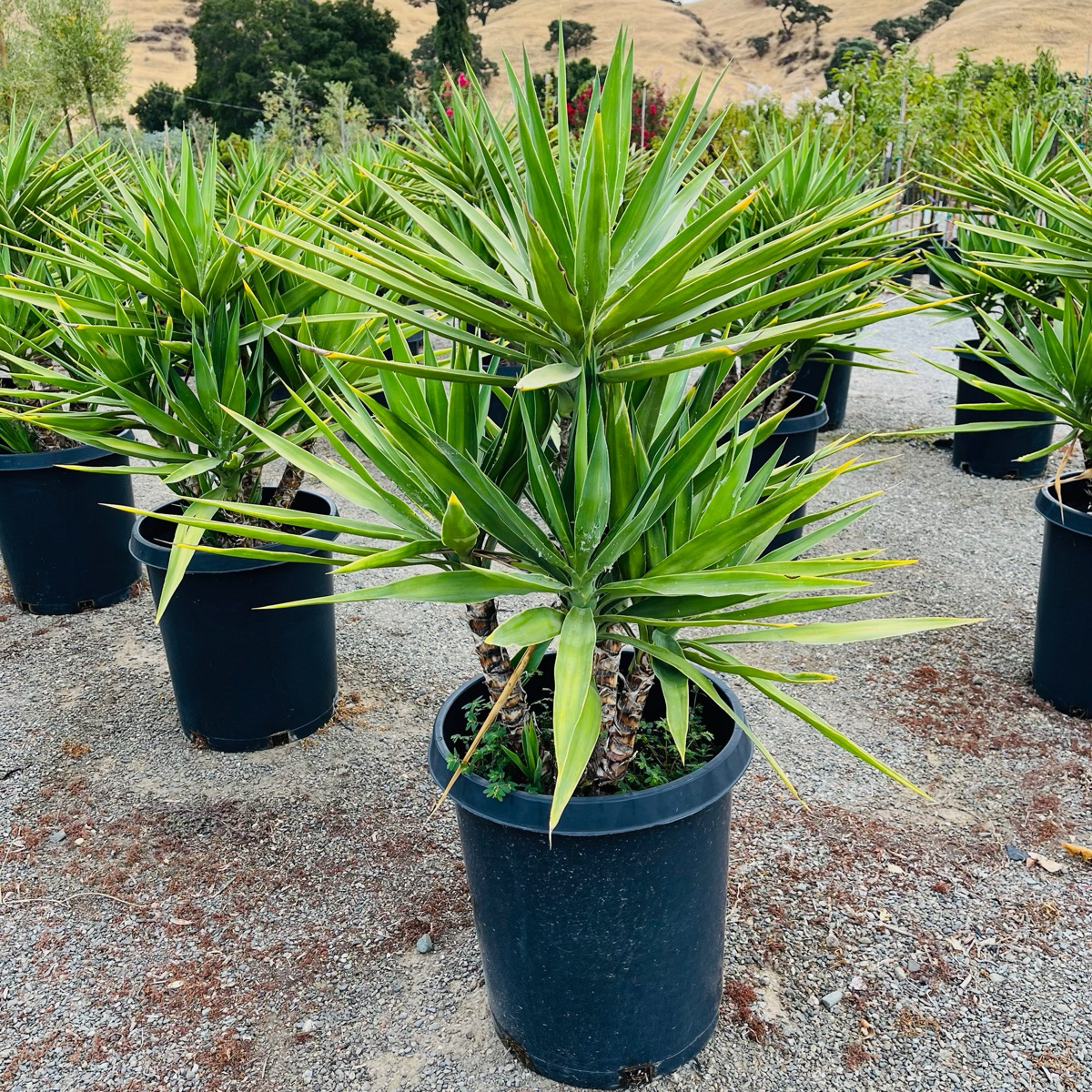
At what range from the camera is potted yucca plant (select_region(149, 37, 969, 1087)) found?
134cm

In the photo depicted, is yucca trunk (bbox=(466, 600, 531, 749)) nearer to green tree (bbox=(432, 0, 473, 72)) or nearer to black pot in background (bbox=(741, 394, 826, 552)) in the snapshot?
black pot in background (bbox=(741, 394, 826, 552))

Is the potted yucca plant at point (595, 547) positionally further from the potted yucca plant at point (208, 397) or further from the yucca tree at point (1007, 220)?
the yucca tree at point (1007, 220)

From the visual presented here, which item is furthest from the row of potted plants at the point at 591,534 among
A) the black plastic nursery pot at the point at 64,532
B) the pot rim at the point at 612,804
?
the black plastic nursery pot at the point at 64,532

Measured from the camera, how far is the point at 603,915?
1.64m

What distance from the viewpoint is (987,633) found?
11.5ft

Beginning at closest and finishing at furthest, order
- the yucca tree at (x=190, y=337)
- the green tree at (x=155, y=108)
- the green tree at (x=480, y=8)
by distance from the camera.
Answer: the yucca tree at (x=190, y=337)
the green tree at (x=155, y=108)
the green tree at (x=480, y=8)

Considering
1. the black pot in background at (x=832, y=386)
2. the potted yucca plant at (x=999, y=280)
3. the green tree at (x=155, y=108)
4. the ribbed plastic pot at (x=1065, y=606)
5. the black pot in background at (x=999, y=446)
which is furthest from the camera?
the green tree at (x=155, y=108)

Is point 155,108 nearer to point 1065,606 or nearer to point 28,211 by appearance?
point 28,211

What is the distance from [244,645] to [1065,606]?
8.15ft

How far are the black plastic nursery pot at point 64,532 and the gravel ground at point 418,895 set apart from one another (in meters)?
0.44

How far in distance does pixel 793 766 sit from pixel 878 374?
212 inches

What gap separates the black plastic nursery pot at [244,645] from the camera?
2695mm

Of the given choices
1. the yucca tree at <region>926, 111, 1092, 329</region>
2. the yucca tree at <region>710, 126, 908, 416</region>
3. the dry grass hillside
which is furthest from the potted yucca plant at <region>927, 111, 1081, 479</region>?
the dry grass hillside

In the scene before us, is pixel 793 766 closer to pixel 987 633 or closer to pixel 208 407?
pixel 987 633
